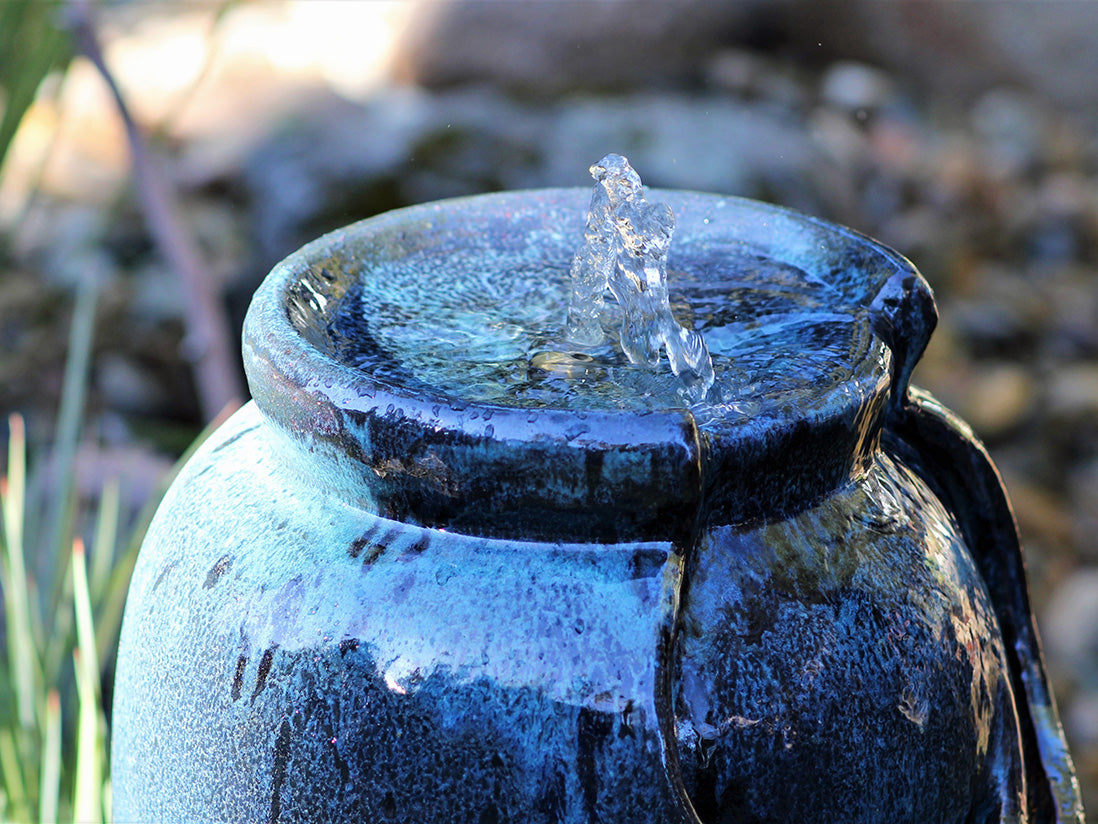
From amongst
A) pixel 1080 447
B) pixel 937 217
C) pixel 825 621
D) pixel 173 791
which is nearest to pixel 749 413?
pixel 825 621

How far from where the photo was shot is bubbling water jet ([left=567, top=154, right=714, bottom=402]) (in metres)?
1.13

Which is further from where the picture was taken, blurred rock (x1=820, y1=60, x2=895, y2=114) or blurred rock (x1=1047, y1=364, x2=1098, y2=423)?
blurred rock (x1=820, y1=60, x2=895, y2=114)

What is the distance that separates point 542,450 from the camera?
910mm

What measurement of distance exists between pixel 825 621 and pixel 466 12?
16.2 ft

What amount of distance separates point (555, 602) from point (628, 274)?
0.38 meters

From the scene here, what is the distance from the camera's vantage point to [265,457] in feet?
3.68

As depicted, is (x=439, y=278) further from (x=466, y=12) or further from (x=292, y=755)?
(x=466, y=12)

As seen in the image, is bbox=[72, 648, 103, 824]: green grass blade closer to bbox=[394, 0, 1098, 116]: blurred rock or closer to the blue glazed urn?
the blue glazed urn

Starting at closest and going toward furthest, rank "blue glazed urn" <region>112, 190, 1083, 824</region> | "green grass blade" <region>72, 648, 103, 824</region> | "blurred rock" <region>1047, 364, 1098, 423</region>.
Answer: "blue glazed urn" <region>112, 190, 1083, 824</region> < "green grass blade" <region>72, 648, 103, 824</region> < "blurred rock" <region>1047, 364, 1098, 423</region>

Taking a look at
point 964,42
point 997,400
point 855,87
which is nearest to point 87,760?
point 997,400

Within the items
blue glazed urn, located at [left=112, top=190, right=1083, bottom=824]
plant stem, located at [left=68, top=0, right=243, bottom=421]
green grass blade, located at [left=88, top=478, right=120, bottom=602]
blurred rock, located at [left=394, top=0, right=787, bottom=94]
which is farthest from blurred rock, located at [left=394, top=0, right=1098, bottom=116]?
blue glazed urn, located at [left=112, top=190, right=1083, bottom=824]

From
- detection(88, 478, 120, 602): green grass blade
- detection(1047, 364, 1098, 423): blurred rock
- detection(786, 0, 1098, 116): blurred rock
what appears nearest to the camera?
detection(88, 478, 120, 602): green grass blade

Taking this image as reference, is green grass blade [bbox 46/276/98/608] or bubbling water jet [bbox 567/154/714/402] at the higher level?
bubbling water jet [bbox 567/154/714/402]

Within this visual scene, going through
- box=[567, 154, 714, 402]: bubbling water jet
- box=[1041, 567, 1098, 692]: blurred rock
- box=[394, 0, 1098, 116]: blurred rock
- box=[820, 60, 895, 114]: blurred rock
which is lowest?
box=[1041, 567, 1098, 692]: blurred rock
